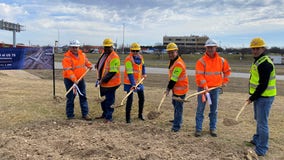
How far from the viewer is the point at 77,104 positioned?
9.36 metres

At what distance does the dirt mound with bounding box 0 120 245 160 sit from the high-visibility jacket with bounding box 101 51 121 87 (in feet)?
3.39

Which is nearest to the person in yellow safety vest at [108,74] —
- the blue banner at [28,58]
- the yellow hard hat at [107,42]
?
the yellow hard hat at [107,42]

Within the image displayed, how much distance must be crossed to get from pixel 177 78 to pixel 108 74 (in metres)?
1.76

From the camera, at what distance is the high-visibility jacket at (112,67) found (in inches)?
279

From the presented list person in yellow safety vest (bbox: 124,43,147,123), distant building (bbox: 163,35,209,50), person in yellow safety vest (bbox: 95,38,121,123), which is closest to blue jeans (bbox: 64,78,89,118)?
person in yellow safety vest (bbox: 95,38,121,123)

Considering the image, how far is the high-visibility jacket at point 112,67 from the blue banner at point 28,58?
4469 millimetres

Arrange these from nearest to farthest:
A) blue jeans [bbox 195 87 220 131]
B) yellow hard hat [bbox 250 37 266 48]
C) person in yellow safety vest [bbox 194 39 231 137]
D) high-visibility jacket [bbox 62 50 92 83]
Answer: yellow hard hat [bbox 250 37 266 48] → person in yellow safety vest [bbox 194 39 231 137] → blue jeans [bbox 195 87 220 131] → high-visibility jacket [bbox 62 50 92 83]

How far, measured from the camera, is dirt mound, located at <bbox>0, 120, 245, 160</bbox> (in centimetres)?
500

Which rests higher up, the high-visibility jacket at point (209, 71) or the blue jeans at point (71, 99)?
the high-visibility jacket at point (209, 71)

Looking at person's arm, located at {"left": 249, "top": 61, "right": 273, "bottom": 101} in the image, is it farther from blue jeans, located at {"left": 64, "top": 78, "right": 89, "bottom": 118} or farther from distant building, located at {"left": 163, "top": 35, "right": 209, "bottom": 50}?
distant building, located at {"left": 163, "top": 35, "right": 209, "bottom": 50}

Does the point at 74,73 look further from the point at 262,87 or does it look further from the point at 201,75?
the point at 262,87

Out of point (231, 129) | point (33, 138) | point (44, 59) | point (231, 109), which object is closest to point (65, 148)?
point (33, 138)

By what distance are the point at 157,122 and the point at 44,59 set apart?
18.6 ft

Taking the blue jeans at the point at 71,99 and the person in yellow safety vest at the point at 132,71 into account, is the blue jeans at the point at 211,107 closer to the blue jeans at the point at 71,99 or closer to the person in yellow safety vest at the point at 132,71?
the person in yellow safety vest at the point at 132,71
